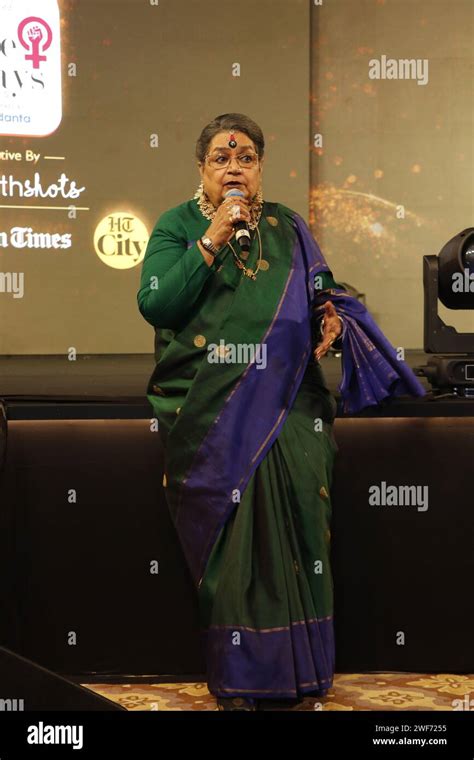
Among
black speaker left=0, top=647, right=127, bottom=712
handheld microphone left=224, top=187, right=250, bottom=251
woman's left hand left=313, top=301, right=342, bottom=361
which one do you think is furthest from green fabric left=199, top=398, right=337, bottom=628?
black speaker left=0, top=647, right=127, bottom=712

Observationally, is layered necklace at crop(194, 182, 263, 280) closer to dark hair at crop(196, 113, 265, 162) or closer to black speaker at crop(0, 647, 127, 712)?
dark hair at crop(196, 113, 265, 162)

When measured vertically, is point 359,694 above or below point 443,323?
below

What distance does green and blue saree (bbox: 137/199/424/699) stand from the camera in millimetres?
2250

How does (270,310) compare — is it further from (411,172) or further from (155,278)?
(411,172)

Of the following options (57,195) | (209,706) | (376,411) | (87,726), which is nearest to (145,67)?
(57,195)

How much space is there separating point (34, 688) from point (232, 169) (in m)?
1.18

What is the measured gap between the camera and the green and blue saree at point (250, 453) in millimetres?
2250

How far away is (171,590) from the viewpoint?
2699 mm

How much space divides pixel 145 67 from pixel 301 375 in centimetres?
490

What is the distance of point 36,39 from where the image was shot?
629cm

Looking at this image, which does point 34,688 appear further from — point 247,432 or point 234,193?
point 234,193

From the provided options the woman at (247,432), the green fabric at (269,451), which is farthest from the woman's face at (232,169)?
the green fabric at (269,451)

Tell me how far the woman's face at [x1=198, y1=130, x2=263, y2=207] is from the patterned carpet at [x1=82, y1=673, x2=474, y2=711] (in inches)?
48.3

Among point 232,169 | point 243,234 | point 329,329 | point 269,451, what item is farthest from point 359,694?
point 232,169
